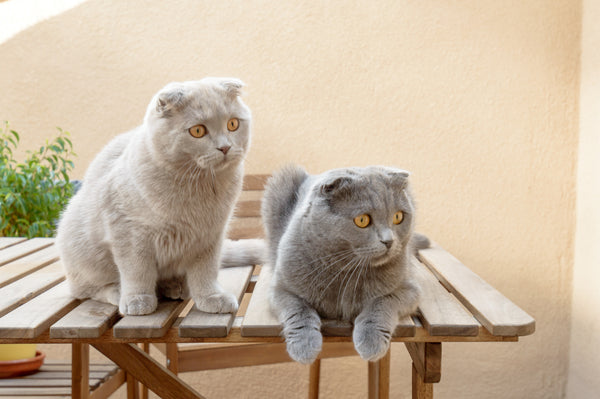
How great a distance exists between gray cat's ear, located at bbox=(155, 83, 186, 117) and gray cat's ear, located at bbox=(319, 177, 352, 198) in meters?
0.33

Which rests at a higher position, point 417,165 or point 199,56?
point 199,56

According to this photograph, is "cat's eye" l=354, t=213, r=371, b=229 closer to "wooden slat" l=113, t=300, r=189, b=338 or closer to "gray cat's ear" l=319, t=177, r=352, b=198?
"gray cat's ear" l=319, t=177, r=352, b=198

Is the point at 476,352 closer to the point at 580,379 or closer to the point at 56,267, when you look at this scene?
the point at 580,379

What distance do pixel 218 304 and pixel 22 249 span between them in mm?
973

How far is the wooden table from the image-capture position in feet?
3.56

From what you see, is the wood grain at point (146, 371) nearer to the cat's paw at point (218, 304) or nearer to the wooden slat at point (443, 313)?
the cat's paw at point (218, 304)

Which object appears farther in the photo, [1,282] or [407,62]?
[407,62]

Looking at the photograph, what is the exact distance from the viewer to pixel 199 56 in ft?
8.00

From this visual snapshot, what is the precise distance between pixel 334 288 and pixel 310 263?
0.07 meters

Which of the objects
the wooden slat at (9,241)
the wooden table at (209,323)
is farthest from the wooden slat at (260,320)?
the wooden slat at (9,241)

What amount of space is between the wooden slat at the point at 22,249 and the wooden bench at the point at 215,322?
105mm

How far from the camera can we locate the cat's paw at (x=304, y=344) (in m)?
1.01

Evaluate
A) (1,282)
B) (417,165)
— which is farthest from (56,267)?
(417,165)

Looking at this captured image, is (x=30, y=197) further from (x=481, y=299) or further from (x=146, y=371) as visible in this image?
(x=481, y=299)
